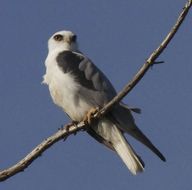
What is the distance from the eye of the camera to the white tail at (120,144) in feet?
24.9

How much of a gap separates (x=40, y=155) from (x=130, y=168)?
4.92ft

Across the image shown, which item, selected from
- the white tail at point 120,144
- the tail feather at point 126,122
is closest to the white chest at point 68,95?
the white tail at point 120,144

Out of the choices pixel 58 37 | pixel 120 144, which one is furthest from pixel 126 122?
pixel 58 37

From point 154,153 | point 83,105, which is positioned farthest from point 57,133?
point 83,105

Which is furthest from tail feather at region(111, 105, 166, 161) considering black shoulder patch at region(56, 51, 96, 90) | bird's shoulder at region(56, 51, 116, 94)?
black shoulder patch at region(56, 51, 96, 90)

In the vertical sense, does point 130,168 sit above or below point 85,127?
below

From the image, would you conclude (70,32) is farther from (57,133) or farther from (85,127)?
(57,133)

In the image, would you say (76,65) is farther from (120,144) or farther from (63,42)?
(63,42)

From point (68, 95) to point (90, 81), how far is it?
0.34 m

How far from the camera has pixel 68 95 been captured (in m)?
8.38

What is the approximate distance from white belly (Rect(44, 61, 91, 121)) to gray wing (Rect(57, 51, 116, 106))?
2.8 inches

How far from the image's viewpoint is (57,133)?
670cm

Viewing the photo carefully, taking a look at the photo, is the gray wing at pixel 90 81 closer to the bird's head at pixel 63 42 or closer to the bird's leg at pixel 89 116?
the bird's leg at pixel 89 116

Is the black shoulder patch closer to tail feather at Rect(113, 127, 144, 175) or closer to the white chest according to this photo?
the white chest
